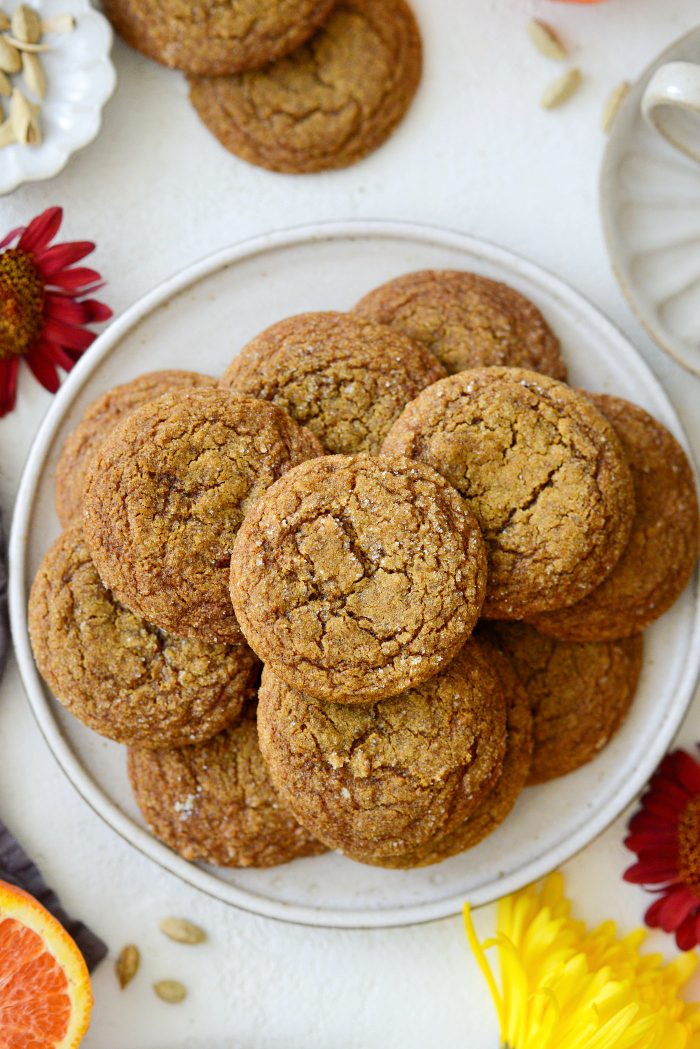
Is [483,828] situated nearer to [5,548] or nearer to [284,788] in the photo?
[284,788]

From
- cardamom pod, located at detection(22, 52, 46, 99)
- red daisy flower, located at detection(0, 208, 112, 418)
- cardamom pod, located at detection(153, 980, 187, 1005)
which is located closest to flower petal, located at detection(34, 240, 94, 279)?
red daisy flower, located at detection(0, 208, 112, 418)

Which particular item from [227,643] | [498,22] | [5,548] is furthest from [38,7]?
[227,643]

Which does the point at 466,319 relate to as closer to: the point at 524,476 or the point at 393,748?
the point at 524,476

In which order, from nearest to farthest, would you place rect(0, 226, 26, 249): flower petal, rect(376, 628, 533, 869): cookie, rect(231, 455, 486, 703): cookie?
rect(231, 455, 486, 703): cookie → rect(376, 628, 533, 869): cookie → rect(0, 226, 26, 249): flower petal

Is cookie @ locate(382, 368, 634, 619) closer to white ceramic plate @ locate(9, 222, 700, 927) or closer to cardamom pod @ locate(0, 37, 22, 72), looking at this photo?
white ceramic plate @ locate(9, 222, 700, 927)

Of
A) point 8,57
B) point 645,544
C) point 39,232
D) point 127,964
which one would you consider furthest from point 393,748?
point 8,57

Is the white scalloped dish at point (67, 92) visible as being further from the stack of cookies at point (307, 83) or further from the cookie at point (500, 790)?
the cookie at point (500, 790)
